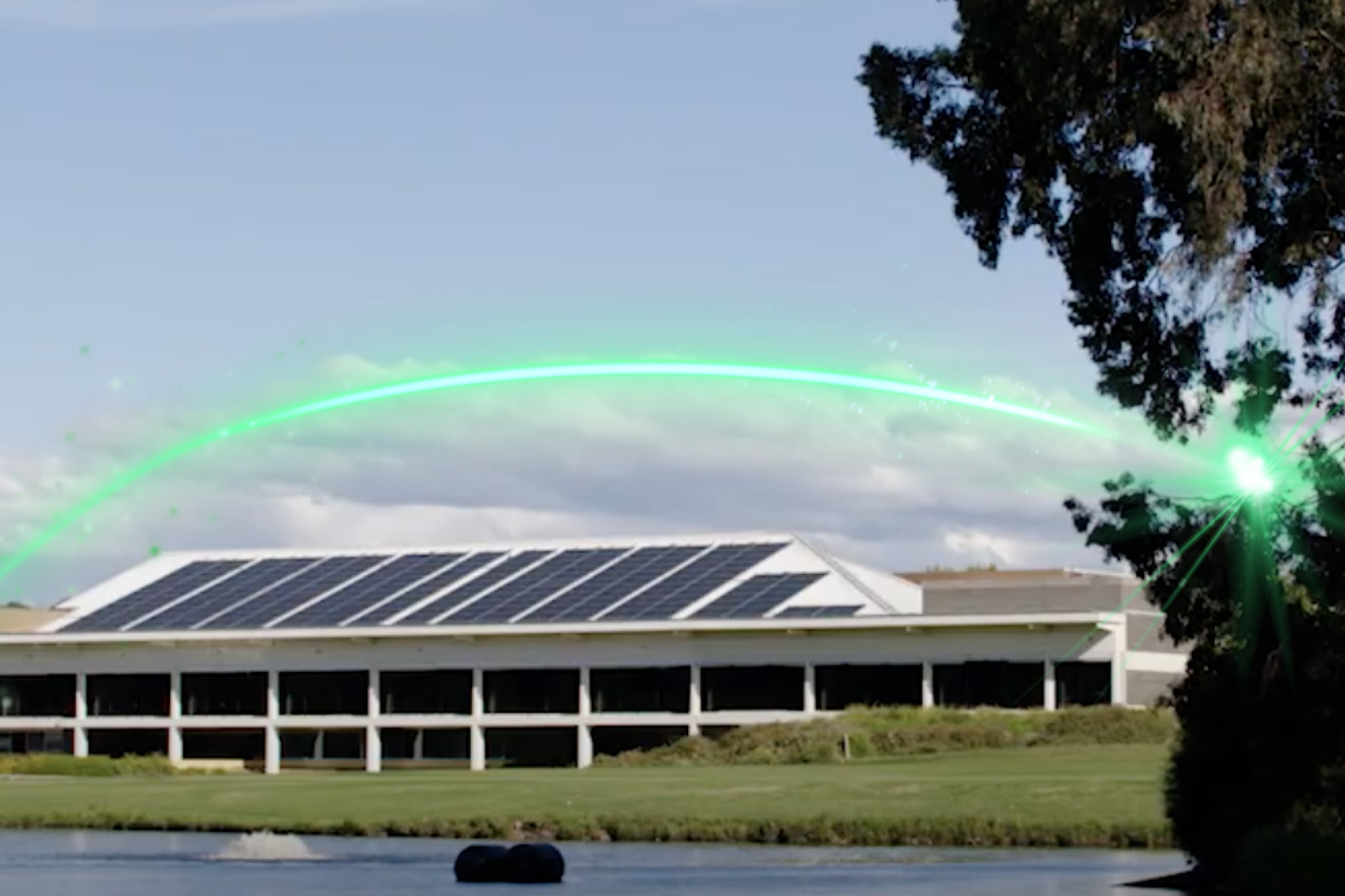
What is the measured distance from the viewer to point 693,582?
90.0 metres

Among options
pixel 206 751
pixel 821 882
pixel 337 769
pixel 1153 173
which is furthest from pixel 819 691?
pixel 1153 173

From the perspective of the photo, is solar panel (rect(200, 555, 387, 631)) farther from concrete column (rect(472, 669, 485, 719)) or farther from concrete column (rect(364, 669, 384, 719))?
concrete column (rect(472, 669, 485, 719))

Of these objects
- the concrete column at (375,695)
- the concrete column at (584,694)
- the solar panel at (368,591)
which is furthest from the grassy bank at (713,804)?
the solar panel at (368,591)

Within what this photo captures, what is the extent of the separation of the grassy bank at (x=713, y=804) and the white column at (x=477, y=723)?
75.2ft

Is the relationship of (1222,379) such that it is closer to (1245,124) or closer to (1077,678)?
(1245,124)

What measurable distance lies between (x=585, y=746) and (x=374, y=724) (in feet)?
29.3

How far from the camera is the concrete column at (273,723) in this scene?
9300cm

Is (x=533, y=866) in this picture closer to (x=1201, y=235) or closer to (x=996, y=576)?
(x=1201, y=235)

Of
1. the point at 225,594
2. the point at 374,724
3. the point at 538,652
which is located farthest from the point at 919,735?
the point at 225,594

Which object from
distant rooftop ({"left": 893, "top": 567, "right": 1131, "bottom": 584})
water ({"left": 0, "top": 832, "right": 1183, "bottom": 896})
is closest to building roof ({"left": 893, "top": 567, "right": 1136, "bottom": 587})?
distant rooftop ({"left": 893, "top": 567, "right": 1131, "bottom": 584})

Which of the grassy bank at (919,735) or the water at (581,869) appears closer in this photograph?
the water at (581,869)

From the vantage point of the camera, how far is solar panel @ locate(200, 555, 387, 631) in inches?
3681

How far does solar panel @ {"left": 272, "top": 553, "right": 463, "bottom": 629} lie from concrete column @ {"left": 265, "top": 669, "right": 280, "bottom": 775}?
247 cm

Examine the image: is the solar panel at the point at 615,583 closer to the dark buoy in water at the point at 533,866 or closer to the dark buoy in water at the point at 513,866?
the dark buoy in water at the point at 513,866
